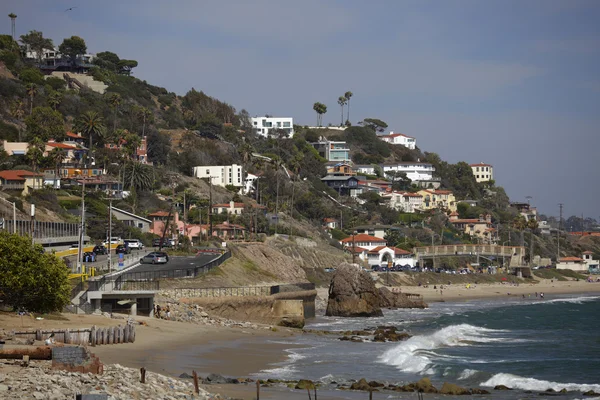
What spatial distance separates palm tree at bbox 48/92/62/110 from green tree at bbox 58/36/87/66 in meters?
35.9

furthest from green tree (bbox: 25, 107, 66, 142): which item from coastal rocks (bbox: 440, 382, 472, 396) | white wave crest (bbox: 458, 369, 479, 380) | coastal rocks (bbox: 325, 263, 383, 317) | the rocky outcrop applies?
coastal rocks (bbox: 440, 382, 472, 396)

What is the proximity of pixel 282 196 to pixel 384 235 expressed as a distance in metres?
18.2

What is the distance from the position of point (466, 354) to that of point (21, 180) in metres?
70.4

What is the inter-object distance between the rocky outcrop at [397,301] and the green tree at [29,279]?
4805cm

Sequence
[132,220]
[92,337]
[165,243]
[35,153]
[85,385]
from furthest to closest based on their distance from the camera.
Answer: [35,153] → [132,220] → [165,243] → [92,337] → [85,385]

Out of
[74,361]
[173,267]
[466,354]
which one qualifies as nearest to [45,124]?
[173,267]

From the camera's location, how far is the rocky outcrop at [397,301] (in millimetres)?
85688

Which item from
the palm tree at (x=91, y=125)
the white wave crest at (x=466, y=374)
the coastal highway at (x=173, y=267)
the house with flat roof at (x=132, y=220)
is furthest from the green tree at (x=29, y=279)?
the palm tree at (x=91, y=125)

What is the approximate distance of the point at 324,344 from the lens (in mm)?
49438

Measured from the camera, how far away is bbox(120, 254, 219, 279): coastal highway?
58.5 m

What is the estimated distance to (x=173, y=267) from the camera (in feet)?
217

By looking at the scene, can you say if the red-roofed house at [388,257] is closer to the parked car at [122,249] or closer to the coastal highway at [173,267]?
the coastal highway at [173,267]

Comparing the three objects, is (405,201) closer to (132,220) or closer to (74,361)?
(132,220)

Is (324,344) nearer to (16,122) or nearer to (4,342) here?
(4,342)
